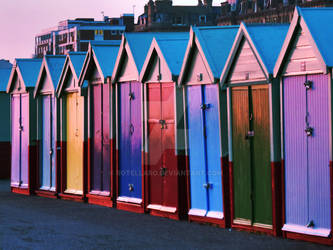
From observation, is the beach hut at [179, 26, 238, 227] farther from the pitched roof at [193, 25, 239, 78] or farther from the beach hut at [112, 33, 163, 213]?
the beach hut at [112, 33, 163, 213]

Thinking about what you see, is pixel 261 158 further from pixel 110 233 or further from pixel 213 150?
pixel 110 233

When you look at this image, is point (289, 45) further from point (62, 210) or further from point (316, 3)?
point (316, 3)

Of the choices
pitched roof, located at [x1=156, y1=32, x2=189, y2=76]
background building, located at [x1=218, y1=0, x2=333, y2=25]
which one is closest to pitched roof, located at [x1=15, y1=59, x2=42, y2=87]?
pitched roof, located at [x1=156, y1=32, x2=189, y2=76]

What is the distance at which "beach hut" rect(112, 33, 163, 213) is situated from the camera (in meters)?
17.0

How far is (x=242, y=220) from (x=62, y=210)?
528 cm

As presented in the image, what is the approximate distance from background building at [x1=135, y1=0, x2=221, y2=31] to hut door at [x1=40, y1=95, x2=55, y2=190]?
453ft

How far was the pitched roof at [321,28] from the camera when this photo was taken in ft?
38.3

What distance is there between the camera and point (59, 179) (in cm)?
2091

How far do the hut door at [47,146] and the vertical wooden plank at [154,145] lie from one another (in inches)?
213

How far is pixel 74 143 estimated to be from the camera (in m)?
20.2

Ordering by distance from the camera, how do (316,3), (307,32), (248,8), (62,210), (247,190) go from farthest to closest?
(248,8), (316,3), (62,210), (247,190), (307,32)

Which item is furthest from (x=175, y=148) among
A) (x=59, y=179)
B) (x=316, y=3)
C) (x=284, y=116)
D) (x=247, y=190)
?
(x=316, y=3)

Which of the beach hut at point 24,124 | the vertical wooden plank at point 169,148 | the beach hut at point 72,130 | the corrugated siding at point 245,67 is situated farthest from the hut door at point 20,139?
the corrugated siding at point 245,67

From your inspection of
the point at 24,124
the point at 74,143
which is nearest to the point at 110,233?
the point at 74,143
